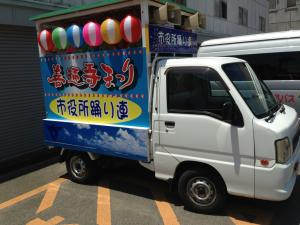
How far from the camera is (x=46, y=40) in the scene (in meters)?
5.98

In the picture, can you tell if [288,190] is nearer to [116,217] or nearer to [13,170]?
[116,217]

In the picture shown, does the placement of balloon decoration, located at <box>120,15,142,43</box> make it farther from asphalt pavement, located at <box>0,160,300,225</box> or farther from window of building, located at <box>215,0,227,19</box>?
window of building, located at <box>215,0,227,19</box>

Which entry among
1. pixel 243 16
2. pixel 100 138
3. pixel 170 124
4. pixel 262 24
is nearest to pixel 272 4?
pixel 262 24

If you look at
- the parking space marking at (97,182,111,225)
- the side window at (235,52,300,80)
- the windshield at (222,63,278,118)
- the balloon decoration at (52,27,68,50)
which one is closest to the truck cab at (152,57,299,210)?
the windshield at (222,63,278,118)

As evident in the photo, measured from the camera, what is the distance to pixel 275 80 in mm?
7691

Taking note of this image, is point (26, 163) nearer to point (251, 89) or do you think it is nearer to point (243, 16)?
point (251, 89)

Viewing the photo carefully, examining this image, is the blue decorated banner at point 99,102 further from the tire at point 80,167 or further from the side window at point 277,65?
the side window at point 277,65

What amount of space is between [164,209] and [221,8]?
15436 millimetres

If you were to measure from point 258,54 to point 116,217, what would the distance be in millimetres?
4965

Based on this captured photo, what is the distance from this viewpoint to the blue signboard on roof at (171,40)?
4.96 m

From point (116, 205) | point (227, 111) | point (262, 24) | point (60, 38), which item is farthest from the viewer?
point (262, 24)

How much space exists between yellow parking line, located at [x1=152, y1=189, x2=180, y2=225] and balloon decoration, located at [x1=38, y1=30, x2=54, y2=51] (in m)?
3.07

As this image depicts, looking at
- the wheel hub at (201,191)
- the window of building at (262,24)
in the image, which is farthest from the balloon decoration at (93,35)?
the window of building at (262,24)

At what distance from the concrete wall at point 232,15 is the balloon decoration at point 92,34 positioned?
398 inches
